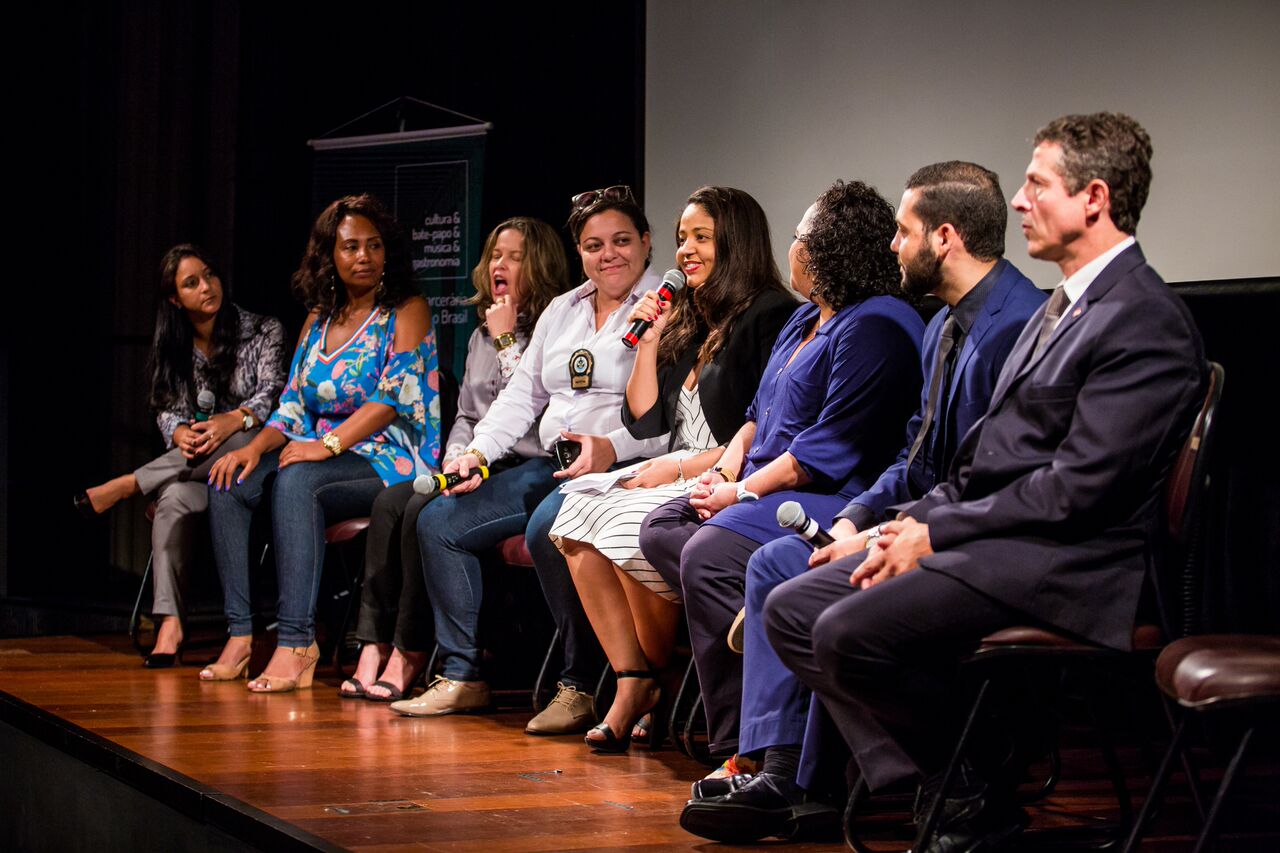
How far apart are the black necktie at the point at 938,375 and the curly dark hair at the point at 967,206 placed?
0.14m

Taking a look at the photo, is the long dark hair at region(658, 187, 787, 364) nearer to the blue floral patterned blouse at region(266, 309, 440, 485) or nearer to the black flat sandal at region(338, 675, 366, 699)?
the blue floral patterned blouse at region(266, 309, 440, 485)

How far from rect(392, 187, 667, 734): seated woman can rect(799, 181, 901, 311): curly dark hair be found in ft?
2.97

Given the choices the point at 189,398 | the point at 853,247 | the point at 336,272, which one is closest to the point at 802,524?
the point at 853,247

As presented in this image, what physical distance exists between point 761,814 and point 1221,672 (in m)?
0.89

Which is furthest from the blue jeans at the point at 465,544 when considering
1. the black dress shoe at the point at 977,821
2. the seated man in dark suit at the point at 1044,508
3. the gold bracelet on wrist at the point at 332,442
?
the black dress shoe at the point at 977,821

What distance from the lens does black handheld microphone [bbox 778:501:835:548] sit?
2.53 m

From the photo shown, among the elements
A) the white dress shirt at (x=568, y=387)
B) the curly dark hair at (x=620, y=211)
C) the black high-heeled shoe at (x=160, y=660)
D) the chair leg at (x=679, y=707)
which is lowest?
the black high-heeled shoe at (x=160, y=660)

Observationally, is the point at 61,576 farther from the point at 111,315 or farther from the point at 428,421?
the point at 428,421

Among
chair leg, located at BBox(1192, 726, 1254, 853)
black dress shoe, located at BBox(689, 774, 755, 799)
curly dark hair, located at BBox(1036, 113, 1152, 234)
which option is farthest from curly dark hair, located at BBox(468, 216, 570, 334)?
chair leg, located at BBox(1192, 726, 1254, 853)

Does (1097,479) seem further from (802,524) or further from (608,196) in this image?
(608,196)

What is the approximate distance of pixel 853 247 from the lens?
305 centimetres

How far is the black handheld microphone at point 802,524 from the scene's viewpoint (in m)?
2.53

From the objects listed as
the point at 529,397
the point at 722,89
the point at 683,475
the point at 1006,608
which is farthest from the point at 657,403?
the point at 1006,608

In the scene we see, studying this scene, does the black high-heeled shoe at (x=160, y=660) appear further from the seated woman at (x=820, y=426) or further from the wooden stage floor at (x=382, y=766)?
the seated woman at (x=820, y=426)
